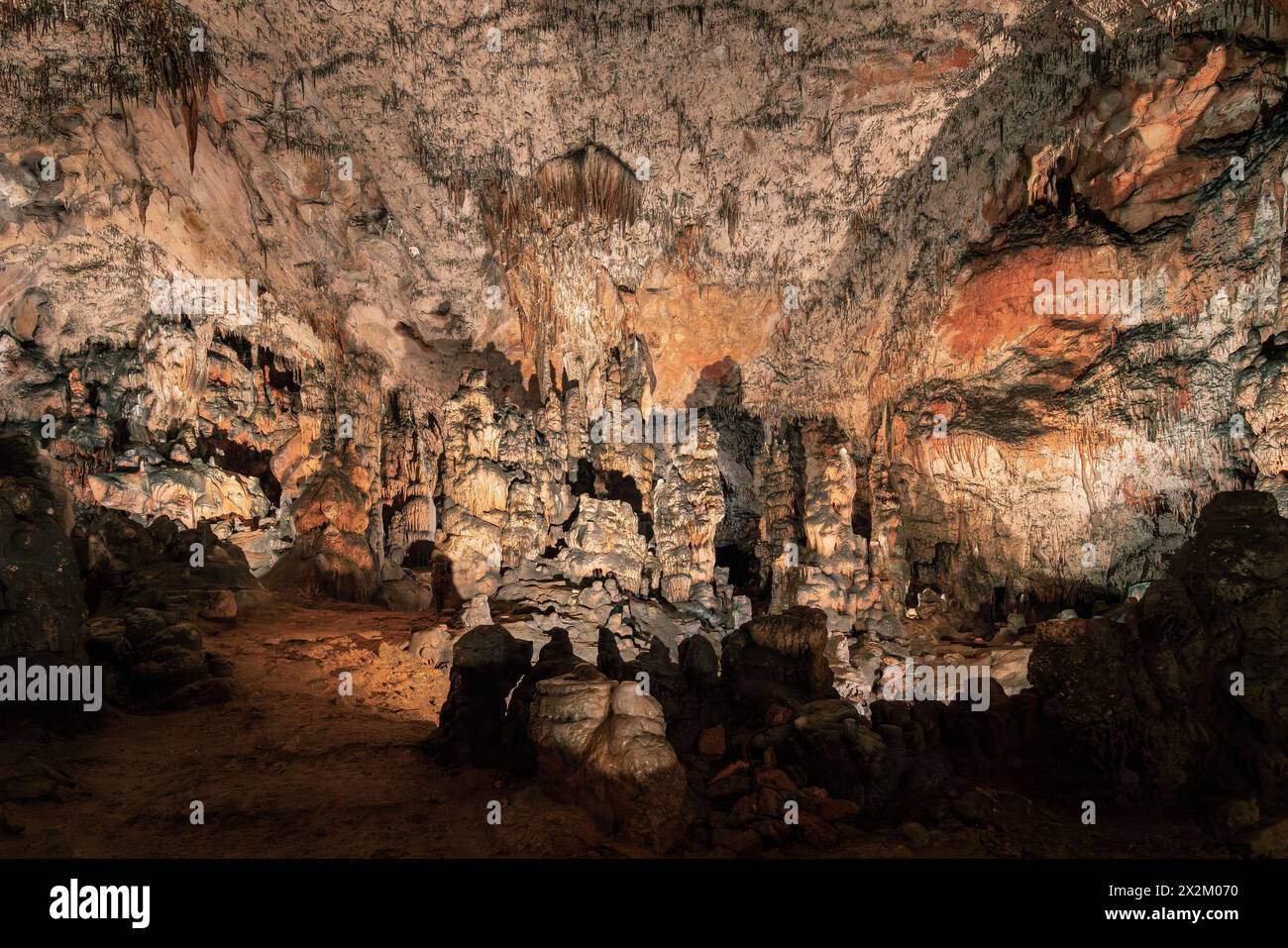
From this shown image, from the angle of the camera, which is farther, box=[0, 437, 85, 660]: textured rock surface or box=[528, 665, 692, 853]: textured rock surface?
box=[0, 437, 85, 660]: textured rock surface

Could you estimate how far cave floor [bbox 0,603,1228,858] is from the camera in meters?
4.76

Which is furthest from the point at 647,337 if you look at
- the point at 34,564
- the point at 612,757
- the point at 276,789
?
the point at 612,757

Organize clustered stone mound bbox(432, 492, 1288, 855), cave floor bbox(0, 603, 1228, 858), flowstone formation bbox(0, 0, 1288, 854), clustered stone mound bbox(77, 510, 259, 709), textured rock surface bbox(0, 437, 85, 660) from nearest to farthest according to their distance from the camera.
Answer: cave floor bbox(0, 603, 1228, 858) < clustered stone mound bbox(432, 492, 1288, 855) < textured rock surface bbox(0, 437, 85, 660) < clustered stone mound bbox(77, 510, 259, 709) < flowstone formation bbox(0, 0, 1288, 854)

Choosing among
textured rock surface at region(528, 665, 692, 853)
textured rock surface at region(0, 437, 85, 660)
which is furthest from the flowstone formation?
textured rock surface at region(528, 665, 692, 853)

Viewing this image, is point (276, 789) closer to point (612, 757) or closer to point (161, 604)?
point (612, 757)

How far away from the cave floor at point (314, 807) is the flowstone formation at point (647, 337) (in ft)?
2.11

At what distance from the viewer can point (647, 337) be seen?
17.3 m

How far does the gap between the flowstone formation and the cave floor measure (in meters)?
Answer: 0.64

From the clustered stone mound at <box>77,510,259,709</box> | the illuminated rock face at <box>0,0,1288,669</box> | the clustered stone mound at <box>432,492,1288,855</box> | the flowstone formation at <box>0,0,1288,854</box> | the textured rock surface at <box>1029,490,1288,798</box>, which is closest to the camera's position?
the clustered stone mound at <box>432,492,1288,855</box>

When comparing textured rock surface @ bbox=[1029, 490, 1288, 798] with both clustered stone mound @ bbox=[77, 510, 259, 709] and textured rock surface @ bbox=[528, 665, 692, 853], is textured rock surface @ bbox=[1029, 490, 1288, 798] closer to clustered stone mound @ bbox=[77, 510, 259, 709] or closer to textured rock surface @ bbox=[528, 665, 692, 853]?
textured rock surface @ bbox=[528, 665, 692, 853]

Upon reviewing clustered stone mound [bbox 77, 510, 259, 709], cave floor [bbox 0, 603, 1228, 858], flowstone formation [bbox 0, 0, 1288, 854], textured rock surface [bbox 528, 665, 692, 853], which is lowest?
cave floor [bbox 0, 603, 1228, 858]

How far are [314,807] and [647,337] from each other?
43.9ft
